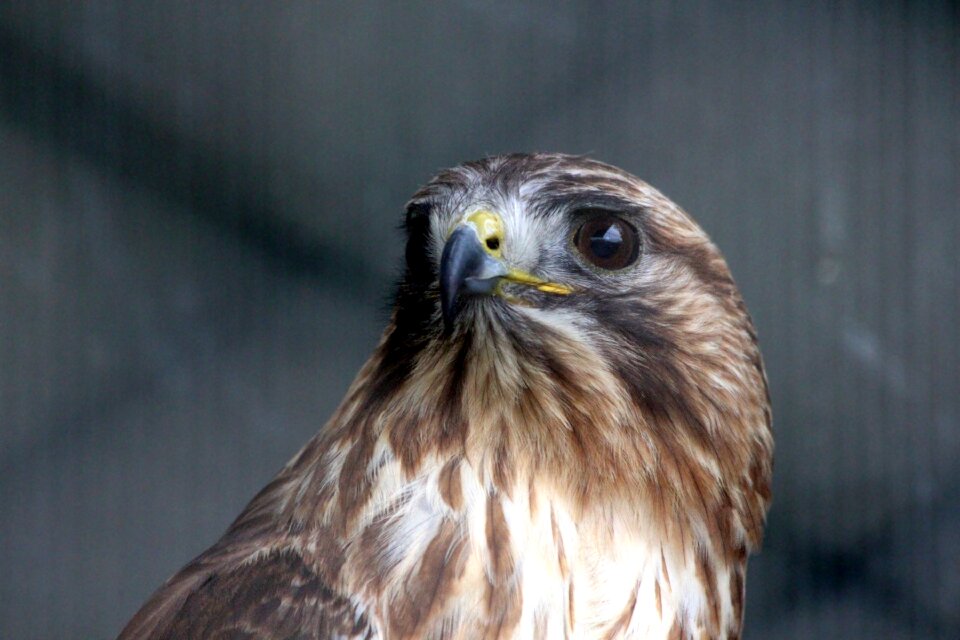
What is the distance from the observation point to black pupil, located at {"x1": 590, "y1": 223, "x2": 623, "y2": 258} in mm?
1143

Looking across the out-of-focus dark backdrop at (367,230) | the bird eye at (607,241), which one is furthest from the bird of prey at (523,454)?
the out-of-focus dark backdrop at (367,230)

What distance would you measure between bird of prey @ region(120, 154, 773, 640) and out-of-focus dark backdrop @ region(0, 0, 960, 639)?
0.61 m

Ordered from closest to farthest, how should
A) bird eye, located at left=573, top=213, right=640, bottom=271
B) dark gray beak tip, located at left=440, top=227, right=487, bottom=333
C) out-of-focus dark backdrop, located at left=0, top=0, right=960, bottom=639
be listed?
1. dark gray beak tip, located at left=440, top=227, right=487, bottom=333
2. bird eye, located at left=573, top=213, right=640, bottom=271
3. out-of-focus dark backdrop, located at left=0, top=0, right=960, bottom=639

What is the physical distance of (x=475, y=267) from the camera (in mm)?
1049

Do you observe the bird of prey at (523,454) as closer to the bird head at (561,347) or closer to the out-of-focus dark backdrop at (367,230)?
the bird head at (561,347)

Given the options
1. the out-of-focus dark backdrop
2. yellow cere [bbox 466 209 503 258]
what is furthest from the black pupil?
the out-of-focus dark backdrop

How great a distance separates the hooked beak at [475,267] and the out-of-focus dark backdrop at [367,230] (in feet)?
2.32

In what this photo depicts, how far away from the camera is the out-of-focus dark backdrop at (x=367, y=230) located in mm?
1702

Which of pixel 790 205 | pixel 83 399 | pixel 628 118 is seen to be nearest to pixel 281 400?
pixel 83 399

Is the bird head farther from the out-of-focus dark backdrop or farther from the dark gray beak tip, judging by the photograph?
the out-of-focus dark backdrop

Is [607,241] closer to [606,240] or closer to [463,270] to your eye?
[606,240]

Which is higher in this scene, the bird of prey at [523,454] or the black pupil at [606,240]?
the black pupil at [606,240]

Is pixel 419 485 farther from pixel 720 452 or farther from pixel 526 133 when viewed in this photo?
pixel 526 133

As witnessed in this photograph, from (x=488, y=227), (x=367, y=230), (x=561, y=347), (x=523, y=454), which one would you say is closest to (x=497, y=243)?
(x=488, y=227)
